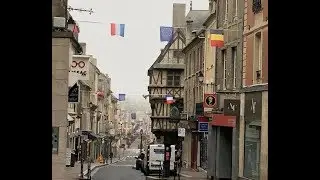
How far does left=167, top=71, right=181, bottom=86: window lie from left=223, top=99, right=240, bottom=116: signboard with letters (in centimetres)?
3393

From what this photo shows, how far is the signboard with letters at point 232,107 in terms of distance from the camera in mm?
21938

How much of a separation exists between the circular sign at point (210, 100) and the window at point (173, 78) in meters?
30.4

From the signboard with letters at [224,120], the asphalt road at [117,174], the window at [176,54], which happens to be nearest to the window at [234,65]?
the signboard with letters at [224,120]

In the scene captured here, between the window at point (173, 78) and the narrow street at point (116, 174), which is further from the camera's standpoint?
the window at point (173, 78)

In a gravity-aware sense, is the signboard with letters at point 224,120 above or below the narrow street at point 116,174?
above

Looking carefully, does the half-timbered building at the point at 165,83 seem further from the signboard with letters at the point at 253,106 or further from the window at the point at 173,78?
the signboard with letters at the point at 253,106

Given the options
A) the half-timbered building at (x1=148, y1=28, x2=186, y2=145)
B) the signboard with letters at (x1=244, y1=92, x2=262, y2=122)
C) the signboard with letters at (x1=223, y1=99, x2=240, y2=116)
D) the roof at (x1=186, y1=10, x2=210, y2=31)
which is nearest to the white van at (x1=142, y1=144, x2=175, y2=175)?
the signboard with letters at (x1=223, y1=99, x2=240, y2=116)

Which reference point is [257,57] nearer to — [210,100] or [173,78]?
[210,100]

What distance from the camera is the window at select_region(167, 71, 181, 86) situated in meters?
56.5

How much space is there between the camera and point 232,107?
2217 cm

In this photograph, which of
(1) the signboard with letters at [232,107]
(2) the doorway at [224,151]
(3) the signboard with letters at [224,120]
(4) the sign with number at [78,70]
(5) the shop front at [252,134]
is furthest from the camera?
(2) the doorway at [224,151]

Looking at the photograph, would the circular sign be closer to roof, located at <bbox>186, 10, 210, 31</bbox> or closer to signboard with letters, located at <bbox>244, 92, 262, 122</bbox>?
signboard with letters, located at <bbox>244, 92, 262, 122</bbox>
